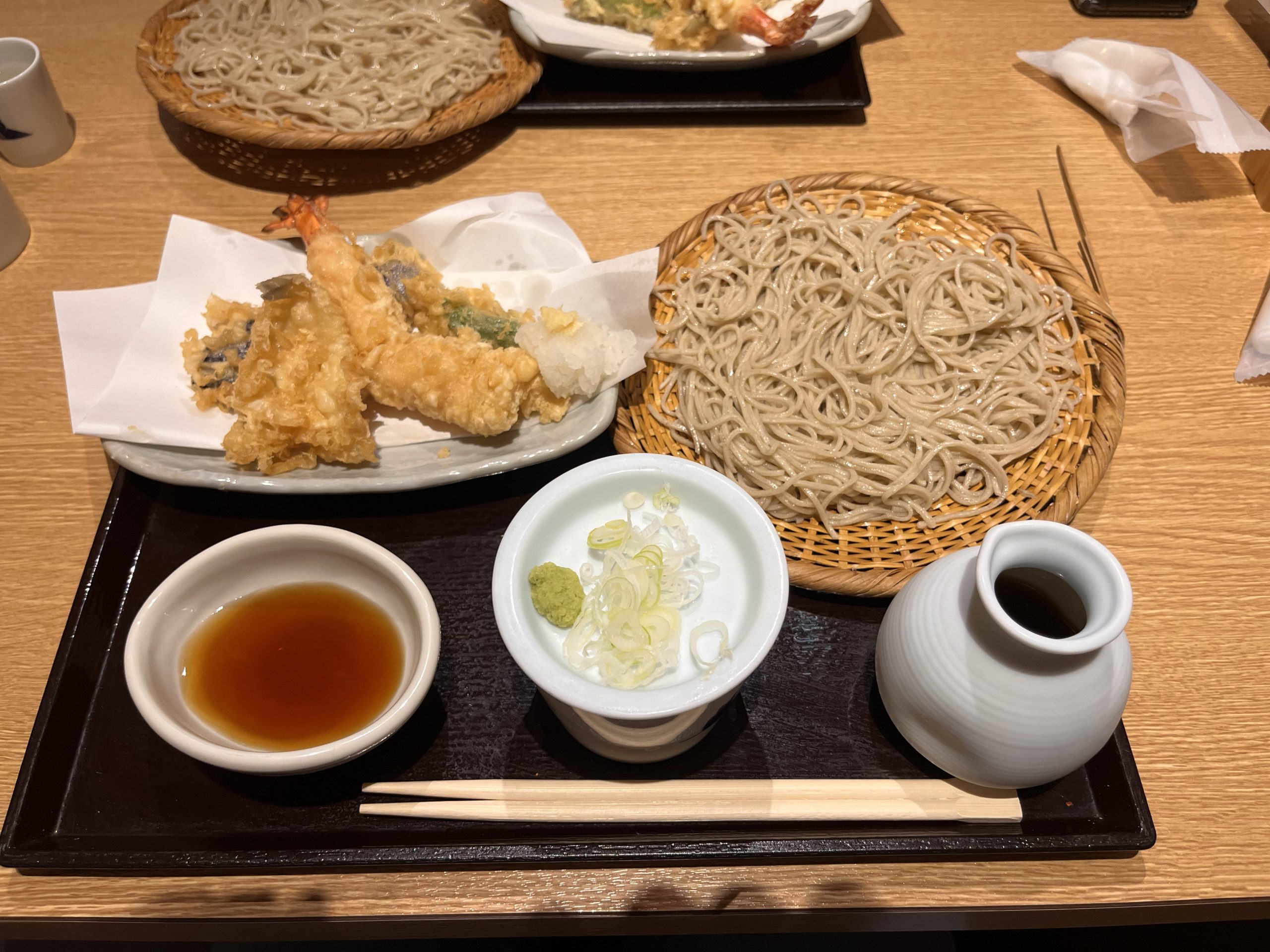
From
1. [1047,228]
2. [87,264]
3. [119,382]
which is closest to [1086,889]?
[1047,228]

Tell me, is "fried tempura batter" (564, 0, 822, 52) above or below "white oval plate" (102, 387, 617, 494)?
above

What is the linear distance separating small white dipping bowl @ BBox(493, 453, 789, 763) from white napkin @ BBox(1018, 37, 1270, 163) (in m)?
1.94

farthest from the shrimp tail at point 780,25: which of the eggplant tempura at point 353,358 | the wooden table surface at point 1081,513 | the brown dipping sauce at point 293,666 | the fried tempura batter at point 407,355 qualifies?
the brown dipping sauce at point 293,666

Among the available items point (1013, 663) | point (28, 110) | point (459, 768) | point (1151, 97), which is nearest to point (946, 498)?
point (1013, 663)

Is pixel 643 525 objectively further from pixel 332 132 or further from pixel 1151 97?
pixel 1151 97

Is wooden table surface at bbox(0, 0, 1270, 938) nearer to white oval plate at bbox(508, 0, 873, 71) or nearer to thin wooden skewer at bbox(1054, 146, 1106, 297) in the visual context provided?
thin wooden skewer at bbox(1054, 146, 1106, 297)

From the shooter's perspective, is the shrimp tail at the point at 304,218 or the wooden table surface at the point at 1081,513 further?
the shrimp tail at the point at 304,218

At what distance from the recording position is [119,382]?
→ 1.84 m

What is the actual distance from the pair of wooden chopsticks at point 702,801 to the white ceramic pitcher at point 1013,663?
0.10 m

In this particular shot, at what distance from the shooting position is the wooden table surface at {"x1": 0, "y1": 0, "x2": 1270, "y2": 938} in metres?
1.44

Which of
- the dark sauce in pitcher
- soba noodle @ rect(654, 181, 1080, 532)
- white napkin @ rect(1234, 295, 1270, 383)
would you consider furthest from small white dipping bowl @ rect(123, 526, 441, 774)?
white napkin @ rect(1234, 295, 1270, 383)

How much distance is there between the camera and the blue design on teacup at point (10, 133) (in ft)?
7.84

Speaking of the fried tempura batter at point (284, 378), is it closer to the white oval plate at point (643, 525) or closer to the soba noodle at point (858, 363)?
the white oval plate at point (643, 525)

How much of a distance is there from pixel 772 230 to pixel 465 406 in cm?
98
